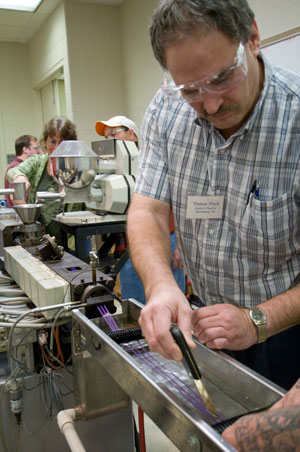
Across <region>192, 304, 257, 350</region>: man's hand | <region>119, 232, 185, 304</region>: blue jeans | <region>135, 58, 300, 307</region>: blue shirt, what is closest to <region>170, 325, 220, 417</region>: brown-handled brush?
<region>192, 304, 257, 350</region>: man's hand

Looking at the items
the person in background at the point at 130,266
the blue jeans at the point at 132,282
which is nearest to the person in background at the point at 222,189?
the person in background at the point at 130,266

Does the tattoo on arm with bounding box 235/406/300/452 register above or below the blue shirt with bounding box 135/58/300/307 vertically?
below

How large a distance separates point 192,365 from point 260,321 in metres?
0.23

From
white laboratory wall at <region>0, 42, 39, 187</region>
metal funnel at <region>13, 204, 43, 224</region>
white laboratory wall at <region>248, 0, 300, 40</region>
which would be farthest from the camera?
white laboratory wall at <region>0, 42, 39, 187</region>

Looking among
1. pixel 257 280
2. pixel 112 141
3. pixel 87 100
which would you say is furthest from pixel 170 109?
pixel 87 100

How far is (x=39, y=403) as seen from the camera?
141 cm

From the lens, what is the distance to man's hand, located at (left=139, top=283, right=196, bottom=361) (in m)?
0.77

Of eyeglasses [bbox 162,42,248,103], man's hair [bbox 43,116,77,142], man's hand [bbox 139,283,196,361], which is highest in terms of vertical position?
man's hair [bbox 43,116,77,142]

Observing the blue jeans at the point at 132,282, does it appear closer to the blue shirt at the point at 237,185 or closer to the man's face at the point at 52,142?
the man's face at the point at 52,142

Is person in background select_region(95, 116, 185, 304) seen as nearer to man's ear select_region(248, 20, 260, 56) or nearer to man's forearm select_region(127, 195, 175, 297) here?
man's forearm select_region(127, 195, 175, 297)

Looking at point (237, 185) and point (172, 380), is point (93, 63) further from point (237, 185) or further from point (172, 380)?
point (172, 380)

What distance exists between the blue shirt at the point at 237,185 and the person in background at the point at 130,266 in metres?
0.61

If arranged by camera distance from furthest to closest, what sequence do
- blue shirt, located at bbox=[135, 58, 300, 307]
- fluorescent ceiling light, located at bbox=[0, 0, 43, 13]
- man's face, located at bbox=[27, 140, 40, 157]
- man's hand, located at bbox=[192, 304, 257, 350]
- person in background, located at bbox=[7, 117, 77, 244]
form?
fluorescent ceiling light, located at bbox=[0, 0, 43, 13] < man's face, located at bbox=[27, 140, 40, 157] < person in background, located at bbox=[7, 117, 77, 244] < blue shirt, located at bbox=[135, 58, 300, 307] < man's hand, located at bbox=[192, 304, 257, 350]

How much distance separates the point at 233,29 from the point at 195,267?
0.60 metres
